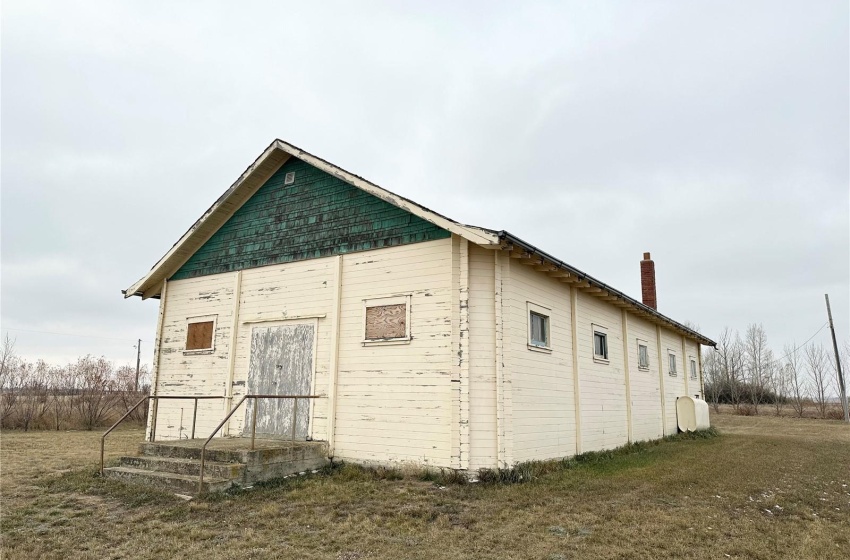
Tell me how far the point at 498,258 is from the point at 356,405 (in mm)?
3899

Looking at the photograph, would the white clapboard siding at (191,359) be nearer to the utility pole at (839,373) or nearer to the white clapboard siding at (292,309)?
the white clapboard siding at (292,309)

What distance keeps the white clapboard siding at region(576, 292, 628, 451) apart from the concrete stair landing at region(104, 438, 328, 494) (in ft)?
19.8

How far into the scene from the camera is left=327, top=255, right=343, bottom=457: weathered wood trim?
11227 mm

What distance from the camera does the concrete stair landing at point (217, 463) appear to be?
9.09m

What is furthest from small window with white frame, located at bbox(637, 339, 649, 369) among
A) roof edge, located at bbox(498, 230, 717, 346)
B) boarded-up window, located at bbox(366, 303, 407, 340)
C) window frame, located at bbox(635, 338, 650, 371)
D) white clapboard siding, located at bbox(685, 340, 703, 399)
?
boarded-up window, located at bbox(366, 303, 407, 340)

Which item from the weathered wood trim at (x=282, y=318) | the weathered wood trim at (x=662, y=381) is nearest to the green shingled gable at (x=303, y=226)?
the weathered wood trim at (x=282, y=318)

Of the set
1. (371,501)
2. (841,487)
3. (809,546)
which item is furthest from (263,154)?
(841,487)

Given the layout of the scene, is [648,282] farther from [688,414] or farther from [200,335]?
[200,335]

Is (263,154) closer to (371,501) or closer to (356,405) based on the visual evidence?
(356,405)

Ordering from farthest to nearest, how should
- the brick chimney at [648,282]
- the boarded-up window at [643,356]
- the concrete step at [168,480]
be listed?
the brick chimney at [648,282], the boarded-up window at [643,356], the concrete step at [168,480]

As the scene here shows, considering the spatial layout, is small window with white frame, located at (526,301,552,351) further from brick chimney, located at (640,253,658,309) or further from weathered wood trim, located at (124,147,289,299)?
brick chimney, located at (640,253,658,309)

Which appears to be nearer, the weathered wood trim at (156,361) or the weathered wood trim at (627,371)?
the weathered wood trim at (156,361)

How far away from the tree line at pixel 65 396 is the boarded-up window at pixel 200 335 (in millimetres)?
13850

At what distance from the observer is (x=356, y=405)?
11188mm
